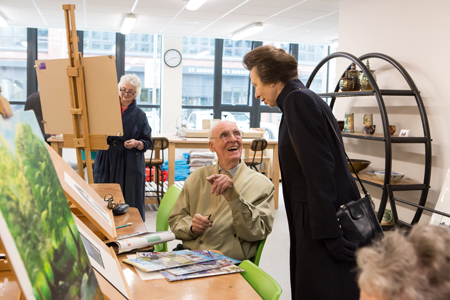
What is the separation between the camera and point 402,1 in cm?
367

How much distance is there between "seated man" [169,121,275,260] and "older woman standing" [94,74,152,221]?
1.54 meters

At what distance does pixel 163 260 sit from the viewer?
1492 mm

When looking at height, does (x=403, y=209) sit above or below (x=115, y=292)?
below

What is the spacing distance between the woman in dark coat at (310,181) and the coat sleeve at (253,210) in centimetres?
16

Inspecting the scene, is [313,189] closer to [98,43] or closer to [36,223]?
[36,223]

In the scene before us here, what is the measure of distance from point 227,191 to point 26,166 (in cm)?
111

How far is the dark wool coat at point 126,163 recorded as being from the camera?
3.58 metres

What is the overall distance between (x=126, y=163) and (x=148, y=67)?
5.07 metres

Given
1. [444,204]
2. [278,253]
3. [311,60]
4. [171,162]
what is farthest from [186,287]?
[311,60]

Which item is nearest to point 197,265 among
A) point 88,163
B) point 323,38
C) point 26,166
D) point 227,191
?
point 227,191

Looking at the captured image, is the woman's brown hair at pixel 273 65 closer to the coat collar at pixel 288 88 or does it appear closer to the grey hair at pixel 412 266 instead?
the coat collar at pixel 288 88

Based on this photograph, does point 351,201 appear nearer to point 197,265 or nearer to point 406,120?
point 197,265

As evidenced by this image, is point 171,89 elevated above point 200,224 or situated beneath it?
elevated above

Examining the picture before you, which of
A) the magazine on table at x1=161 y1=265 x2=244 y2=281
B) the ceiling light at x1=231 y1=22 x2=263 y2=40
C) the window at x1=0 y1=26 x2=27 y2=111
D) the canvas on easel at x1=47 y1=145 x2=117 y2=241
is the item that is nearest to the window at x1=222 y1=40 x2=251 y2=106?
the ceiling light at x1=231 y1=22 x2=263 y2=40
